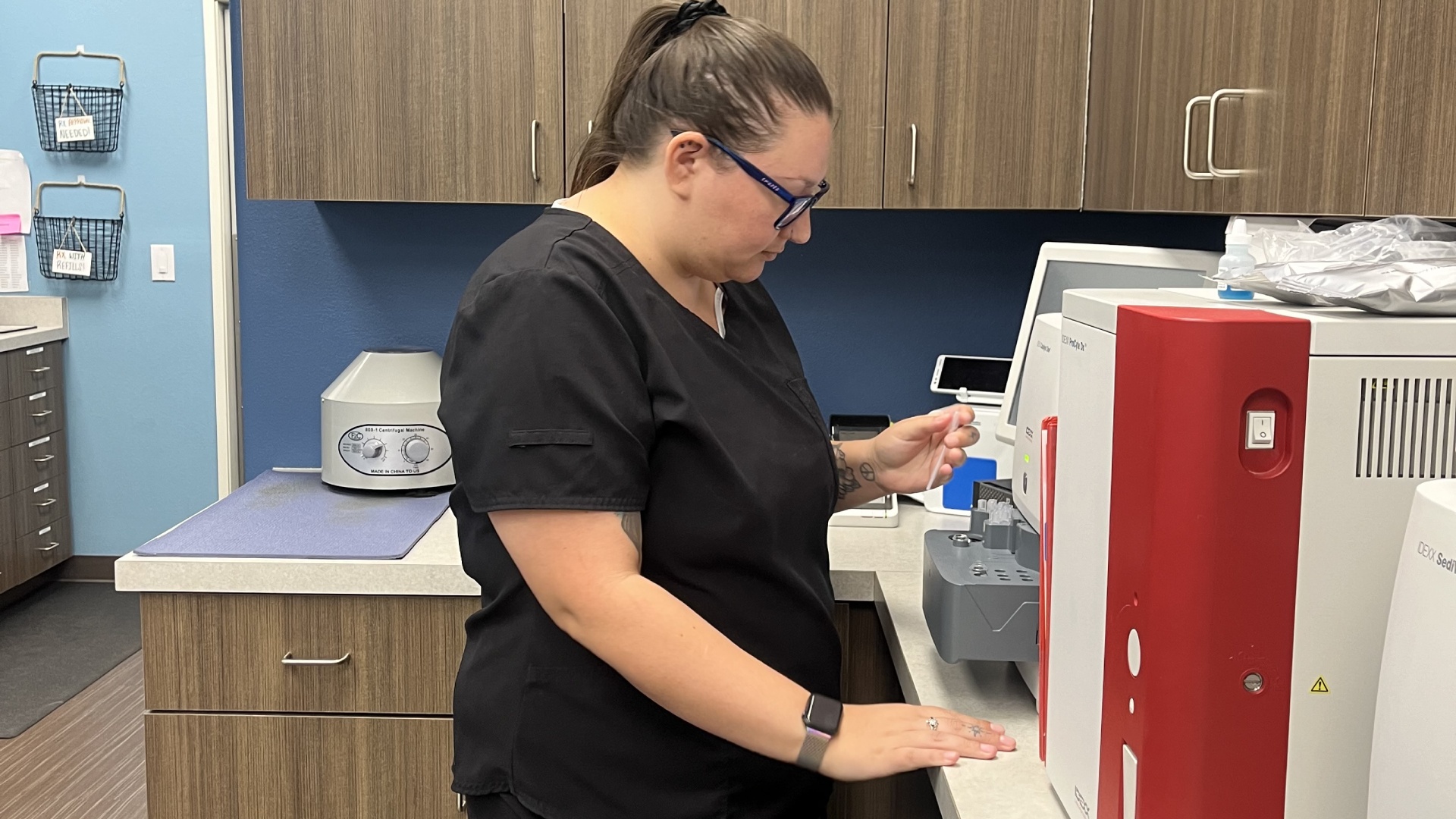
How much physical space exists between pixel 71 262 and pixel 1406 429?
4327 mm

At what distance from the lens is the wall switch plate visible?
4.27m

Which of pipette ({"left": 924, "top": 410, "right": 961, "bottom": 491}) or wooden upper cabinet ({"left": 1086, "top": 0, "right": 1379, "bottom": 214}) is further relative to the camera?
pipette ({"left": 924, "top": 410, "right": 961, "bottom": 491})

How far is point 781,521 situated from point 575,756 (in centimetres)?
30

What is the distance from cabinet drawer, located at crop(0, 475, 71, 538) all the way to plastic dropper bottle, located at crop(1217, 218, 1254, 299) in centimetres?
397

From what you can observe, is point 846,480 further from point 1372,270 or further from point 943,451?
point 1372,270

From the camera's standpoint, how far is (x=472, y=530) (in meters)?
1.24

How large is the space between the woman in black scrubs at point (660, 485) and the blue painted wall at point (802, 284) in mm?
1164

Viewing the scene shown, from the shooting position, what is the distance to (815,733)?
110 cm

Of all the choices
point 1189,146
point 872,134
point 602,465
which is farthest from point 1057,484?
point 872,134

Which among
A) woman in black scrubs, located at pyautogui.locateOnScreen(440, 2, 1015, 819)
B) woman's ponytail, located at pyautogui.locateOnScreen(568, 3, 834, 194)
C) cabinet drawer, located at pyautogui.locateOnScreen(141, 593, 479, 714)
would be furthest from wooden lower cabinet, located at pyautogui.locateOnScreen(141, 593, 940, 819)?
woman's ponytail, located at pyautogui.locateOnScreen(568, 3, 834, 194)

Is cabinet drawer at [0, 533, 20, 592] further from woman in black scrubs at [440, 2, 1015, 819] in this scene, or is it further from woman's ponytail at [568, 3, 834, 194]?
woman's ponytail at [568, 3, 834, 194]

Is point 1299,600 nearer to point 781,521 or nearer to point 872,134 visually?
point 781,521

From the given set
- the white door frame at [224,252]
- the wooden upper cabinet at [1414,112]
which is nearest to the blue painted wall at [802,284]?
the white door frame at [224,252]

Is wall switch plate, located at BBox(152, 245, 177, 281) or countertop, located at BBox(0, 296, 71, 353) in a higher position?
wall switch plate, located at BBox(152, 245, 177, 281)
